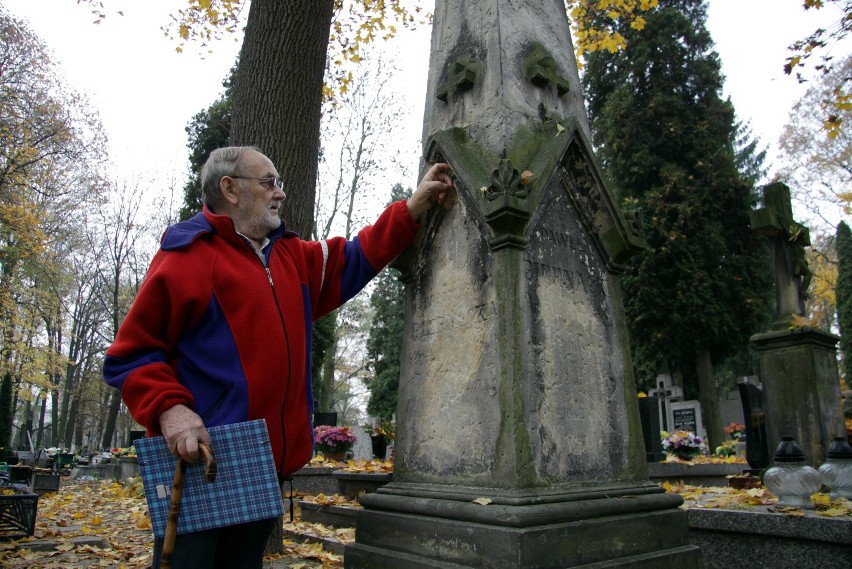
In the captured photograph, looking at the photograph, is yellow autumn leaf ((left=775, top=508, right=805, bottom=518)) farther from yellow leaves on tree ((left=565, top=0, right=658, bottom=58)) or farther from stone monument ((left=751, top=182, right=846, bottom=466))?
yellow leaves on tree ((left=565, top=0, right=658, bottom=58))

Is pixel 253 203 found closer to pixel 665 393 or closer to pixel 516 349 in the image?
pixel 516 349

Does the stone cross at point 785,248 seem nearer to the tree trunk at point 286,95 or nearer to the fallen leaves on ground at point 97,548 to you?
the tree trunk at point 286,95

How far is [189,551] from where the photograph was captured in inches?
81.7

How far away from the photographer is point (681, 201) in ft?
74.5

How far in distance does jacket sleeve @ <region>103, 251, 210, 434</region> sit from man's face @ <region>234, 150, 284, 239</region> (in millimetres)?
351

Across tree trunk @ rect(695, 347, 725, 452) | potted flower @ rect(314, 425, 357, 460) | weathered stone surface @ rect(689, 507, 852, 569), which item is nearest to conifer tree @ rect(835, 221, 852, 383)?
tree trunk @ rect(695, 347, 725, 452)

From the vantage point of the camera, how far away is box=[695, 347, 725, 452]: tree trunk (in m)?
19.9

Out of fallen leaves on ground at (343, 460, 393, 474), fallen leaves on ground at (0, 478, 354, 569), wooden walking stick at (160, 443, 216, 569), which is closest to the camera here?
wooden walking stick at (160, 443, 216, 569)

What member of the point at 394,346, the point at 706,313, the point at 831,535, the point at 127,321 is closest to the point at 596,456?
the point at 831,535

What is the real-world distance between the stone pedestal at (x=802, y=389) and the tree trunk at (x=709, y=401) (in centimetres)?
1134

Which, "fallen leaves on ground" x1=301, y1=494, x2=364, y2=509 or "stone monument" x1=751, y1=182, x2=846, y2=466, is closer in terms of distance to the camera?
"fallen leaves on ground" x1=301, y1=494, x2=364, y2=509

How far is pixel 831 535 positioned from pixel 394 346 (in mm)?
31560

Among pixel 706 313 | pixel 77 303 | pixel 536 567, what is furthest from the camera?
pixel 77 303

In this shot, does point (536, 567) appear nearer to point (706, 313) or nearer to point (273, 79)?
point (273, 79)
